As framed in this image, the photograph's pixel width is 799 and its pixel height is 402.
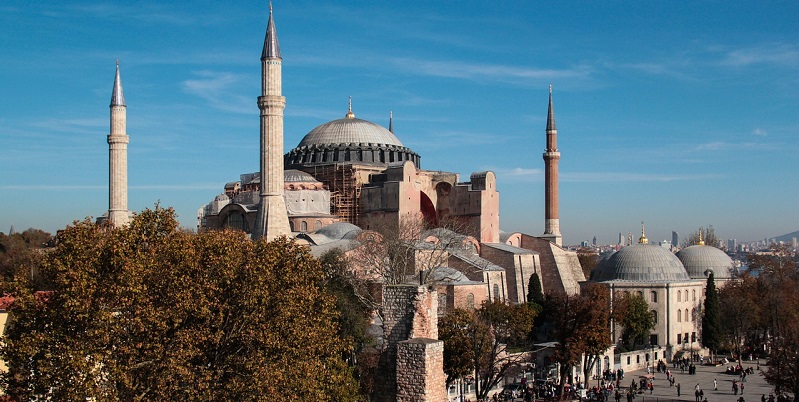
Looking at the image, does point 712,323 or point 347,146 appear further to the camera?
point 347,146

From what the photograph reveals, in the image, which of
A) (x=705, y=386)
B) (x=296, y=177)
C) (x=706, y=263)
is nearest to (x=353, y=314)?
(x=705, y=386)

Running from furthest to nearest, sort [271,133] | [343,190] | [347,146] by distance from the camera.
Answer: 1. [347,146]
2. [343,190]
3. [271,133]

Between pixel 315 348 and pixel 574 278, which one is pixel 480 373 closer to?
pixel 315 348

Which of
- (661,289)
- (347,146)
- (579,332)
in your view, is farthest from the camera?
(347,146)

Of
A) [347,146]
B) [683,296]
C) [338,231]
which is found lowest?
[683,296]

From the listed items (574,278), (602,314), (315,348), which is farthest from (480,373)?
(574,278)

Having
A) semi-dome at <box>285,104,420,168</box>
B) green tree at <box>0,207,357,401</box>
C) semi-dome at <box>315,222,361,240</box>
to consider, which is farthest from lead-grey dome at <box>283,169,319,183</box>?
green tree at <box>0,207,357,401</box>

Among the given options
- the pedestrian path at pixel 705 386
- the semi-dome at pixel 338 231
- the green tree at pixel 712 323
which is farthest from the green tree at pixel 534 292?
the semi-dome at pixel 338 231

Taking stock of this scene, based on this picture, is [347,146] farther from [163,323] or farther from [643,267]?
[163,323]
